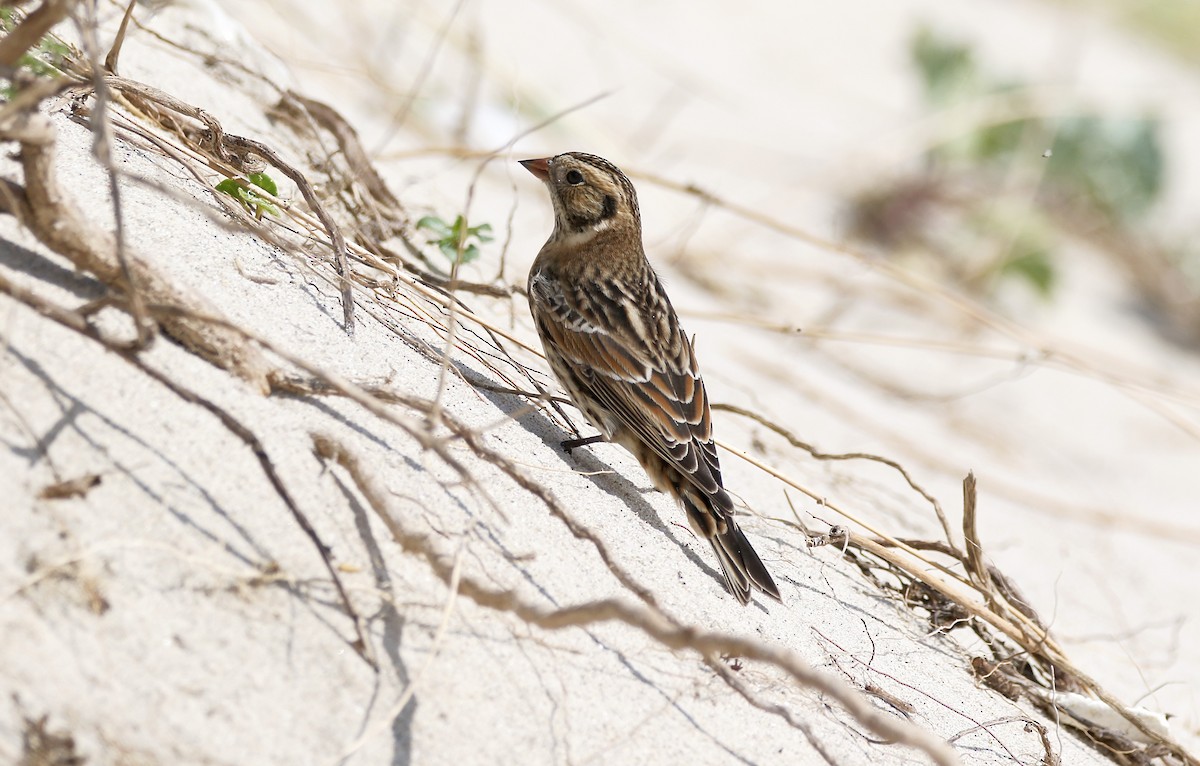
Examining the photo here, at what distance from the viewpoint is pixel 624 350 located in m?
3.93

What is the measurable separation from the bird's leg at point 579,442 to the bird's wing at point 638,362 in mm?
103

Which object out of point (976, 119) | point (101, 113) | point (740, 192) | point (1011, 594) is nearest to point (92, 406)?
point (101, 113)

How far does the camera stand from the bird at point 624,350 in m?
3.39

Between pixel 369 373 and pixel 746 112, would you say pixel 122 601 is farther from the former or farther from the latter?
pixel 746 112

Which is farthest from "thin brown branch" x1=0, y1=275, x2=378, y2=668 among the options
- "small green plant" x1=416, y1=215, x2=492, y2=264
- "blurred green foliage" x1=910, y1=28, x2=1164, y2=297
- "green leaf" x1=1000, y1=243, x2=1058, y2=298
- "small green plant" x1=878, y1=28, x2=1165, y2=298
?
"blurred green foliage" x1=910, y1=28, x2=1164, y2=297

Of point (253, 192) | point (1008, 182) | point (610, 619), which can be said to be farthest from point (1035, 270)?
point (610, 619)

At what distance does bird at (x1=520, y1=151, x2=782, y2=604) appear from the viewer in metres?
3.39

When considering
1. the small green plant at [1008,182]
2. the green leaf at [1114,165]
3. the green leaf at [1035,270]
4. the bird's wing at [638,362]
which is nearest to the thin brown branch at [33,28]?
the bird's wing at [638,362]

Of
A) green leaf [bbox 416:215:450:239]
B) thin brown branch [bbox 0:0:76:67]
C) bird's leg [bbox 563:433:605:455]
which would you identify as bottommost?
thin brown branch [bbox 0:0:76:67]

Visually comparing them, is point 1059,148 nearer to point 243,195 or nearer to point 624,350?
point 624,350

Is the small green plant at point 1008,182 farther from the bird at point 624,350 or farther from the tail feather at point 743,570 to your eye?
the tail feather at point 743,570

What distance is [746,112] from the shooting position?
10.7 metres

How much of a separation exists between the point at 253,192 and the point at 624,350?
1.26 meters

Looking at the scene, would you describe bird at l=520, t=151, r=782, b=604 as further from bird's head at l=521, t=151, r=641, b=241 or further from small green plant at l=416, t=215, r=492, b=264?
small green plant at l=416, t=215, r=492, b=264
